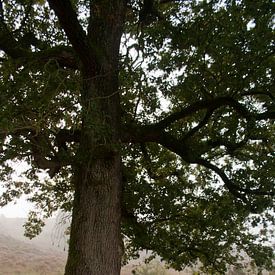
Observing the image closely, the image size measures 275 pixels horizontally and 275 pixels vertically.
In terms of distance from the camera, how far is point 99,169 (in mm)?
6320

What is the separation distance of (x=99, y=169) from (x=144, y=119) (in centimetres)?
274

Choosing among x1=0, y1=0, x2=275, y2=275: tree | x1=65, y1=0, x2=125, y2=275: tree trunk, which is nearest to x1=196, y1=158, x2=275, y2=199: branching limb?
x1=0, y1=0, x2=275, y2=275: tree

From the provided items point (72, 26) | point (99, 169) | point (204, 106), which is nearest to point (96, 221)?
point (99, 169)

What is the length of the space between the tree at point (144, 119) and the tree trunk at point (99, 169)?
0.02 metres

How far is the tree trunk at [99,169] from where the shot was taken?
5609 mm

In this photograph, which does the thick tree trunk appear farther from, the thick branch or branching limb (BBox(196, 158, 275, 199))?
branching limb (BBox(196, 158, 275, 199))

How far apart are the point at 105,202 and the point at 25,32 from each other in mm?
4349

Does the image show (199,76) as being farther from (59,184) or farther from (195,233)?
(59,184)

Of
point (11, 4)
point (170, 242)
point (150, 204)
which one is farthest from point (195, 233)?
point (11, 4)

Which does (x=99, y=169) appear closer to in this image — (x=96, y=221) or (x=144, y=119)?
(x=96, y=221)

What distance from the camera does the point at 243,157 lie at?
25.1ft

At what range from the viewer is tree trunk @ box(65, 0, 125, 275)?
5609 mm

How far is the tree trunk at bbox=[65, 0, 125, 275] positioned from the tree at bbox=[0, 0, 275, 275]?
2 cm

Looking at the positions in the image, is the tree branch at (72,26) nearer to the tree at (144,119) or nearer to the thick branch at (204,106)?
the tree at (144,119)
